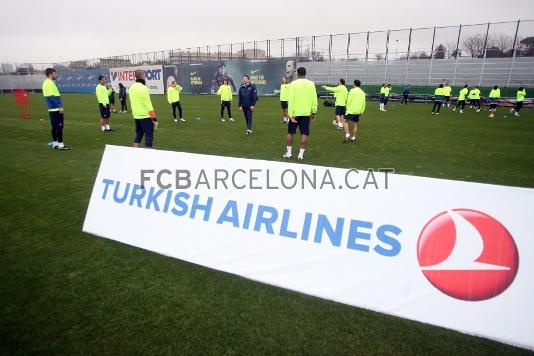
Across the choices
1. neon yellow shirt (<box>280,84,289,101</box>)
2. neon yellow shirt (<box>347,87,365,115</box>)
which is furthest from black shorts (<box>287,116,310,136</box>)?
neon yellow shirt (<box>280,84,289,101</box>)

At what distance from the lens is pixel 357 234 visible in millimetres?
2727

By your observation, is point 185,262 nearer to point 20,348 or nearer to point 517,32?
point 20,348

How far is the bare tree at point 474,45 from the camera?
1204 inches

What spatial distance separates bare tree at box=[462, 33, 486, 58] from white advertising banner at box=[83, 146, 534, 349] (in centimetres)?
3683

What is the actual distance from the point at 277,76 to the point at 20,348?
35925 mm

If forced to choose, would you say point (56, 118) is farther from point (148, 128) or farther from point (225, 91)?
point (225, 91)

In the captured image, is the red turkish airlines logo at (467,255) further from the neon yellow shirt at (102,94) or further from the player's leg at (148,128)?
the neon yellow shirt at (102,94)

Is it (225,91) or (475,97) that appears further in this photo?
(475,97)

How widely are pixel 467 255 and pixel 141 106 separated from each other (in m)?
6.63

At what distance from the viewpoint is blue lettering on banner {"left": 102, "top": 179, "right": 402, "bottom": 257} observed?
8.75ft

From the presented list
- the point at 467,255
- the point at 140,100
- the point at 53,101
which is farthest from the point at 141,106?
the point at 467,255

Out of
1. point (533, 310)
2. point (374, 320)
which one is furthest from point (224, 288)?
point (533, 310)

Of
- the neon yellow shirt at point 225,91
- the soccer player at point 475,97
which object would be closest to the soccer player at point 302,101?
the neon yellow shirt at point 225,91

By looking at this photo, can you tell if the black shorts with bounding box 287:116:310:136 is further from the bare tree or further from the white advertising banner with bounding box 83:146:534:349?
the bare tree
